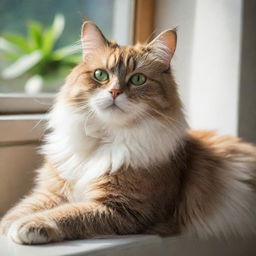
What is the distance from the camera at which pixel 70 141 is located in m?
1.60

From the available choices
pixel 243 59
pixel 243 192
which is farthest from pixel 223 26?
pixel 243 192

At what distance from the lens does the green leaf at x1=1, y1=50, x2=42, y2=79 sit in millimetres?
2256

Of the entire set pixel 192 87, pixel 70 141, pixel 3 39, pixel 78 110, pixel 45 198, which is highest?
pixel 3 39

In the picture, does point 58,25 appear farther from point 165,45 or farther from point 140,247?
point 140,247

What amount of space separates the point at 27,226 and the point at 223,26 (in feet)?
3.66

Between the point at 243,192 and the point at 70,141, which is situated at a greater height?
the point at 70,141

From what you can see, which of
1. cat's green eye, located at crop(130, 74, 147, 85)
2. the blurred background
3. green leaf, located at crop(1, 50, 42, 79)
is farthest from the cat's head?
green leaf, located at crop(1, 50, 42, 79)

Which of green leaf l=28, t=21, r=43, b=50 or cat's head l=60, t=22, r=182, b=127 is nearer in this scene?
cat's head l=60, t=22, r=182, b=127

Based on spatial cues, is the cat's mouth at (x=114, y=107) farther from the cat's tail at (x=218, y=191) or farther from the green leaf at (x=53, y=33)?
the green leaf at (x=53, y=33)

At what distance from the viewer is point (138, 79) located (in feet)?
5.02

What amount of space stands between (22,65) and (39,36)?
161mm

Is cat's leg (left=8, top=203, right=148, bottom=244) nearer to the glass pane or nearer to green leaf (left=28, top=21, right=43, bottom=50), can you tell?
the glass pane

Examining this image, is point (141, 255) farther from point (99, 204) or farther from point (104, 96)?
point (104, 96)

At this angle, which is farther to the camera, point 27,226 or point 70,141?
point 70,141
